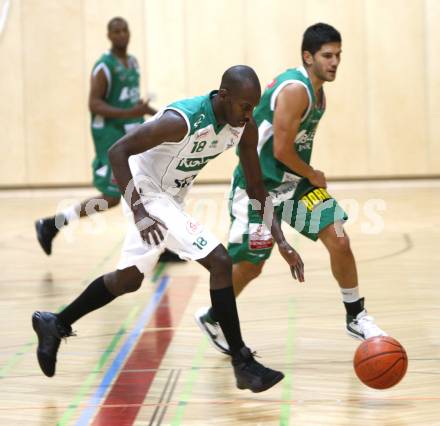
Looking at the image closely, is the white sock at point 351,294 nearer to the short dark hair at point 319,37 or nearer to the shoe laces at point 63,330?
the short dark hair at point 319,37

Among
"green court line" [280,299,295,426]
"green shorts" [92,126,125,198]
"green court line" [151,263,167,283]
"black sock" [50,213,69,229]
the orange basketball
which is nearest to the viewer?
"green court line" [280,299,295,426]

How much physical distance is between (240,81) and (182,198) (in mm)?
765

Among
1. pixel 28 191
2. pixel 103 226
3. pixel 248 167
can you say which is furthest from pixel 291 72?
pixel 28 191

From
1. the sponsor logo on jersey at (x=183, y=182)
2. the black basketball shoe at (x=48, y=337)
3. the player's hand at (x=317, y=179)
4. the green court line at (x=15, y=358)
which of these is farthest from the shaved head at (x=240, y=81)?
the green court line at (x=15, y=358)

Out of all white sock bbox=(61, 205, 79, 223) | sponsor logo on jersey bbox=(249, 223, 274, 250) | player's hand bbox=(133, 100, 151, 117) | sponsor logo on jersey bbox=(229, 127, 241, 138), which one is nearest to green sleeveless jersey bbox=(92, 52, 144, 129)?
player's hand bbox=(133, 100, 151, 117)

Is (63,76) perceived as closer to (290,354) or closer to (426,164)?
(426,164)

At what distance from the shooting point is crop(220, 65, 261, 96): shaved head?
4.21 m

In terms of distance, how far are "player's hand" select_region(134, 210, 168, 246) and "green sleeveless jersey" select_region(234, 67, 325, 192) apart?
3.47 ft

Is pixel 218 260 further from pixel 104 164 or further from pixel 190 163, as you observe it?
pixel 104 164

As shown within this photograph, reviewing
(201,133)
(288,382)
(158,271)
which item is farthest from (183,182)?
(158,271)

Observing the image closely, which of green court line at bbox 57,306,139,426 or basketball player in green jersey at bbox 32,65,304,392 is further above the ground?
basketball player in green jersey at bbox 32,65,304,392

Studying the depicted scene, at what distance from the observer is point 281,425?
397cm

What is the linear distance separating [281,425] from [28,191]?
33.8 feet

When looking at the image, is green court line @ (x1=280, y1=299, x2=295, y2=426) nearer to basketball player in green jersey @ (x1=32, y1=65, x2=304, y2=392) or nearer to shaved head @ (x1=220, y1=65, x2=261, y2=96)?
basketball player in green jersey @ (x1=32, y1=65, x2=304, y2=392)
